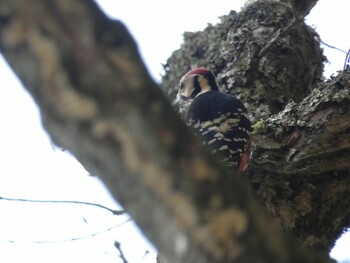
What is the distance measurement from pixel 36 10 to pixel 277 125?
7.99ft

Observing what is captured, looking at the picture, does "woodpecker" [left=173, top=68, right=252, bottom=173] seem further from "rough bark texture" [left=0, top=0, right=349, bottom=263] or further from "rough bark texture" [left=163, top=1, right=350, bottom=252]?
"rough bark texture" [left=0, top=0, right=349, bottom=263]

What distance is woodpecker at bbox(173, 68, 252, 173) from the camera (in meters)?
3.30

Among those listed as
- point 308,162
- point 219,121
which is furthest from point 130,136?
point 219,121

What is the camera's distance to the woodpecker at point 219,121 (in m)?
3.30

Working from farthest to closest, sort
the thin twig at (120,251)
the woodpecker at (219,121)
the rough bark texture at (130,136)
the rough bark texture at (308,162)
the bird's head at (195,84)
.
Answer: the bird's head at (195,84)
the woodpecker at (219,121)
the rough bark texture at (308,162)
the thin twig at (120,251)
the rough bark texture at (130,136)

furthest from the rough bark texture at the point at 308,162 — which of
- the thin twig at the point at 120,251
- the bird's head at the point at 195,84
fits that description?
the thin twig at the point at 120,251

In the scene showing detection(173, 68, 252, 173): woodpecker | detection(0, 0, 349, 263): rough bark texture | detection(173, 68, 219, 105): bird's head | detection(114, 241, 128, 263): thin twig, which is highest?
detection(173, 68, 219, 105): bird's head

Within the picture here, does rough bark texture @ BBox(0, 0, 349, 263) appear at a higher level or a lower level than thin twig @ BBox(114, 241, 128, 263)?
lower

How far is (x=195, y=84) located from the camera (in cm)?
404

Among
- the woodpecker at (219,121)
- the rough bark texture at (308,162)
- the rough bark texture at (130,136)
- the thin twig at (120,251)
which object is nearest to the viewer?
the rough bark texture at (130,136)

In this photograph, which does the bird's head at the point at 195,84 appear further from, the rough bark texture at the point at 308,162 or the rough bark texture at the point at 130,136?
the rough bark texture at the point at 130,136

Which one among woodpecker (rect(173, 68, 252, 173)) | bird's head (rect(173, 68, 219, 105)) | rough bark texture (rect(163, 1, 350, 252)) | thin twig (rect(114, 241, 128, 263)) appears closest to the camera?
thin twig (rect(114, 241, 128, 263))

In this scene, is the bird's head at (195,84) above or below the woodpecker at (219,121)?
above

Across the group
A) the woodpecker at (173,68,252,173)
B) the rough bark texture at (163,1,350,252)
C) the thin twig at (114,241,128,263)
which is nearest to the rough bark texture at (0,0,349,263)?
the thin twig at (114,241,128,263)
